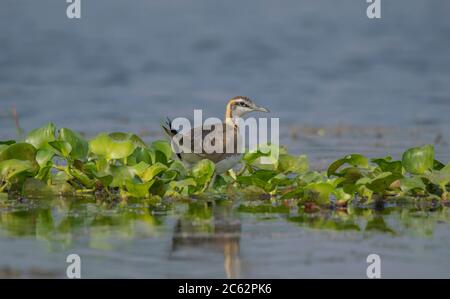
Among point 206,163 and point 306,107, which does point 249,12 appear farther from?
point 206,163

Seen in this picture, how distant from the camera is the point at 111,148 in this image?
11109 millimetres

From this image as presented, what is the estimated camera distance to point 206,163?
11.0 metres

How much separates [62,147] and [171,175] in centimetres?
132

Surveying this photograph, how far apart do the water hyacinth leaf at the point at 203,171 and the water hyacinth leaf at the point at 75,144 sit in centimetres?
134

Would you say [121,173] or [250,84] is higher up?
[250,84]

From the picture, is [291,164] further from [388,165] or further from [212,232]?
[212,232]

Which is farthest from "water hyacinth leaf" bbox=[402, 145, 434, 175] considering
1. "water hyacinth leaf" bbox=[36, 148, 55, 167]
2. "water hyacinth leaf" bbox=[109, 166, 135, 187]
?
"water hyacinth leaf" bbox=[36, 148, 55, 167]

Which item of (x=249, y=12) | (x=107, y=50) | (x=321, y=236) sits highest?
(x=249, y=12)

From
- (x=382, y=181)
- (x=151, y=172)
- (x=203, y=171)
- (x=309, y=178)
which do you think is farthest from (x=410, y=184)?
(x=151, y=172)

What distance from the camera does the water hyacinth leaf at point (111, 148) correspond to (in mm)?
11086

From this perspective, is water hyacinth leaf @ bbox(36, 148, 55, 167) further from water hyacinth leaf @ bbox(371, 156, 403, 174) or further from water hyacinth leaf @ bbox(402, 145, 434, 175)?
water hyacinth leaf @ bbox(402, 145, 434, 175)

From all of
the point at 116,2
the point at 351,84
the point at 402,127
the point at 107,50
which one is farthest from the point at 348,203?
the point at 116,2

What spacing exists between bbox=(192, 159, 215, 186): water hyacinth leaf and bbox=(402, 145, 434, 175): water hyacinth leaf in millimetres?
2257

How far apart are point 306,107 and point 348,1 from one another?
11.7 meters
